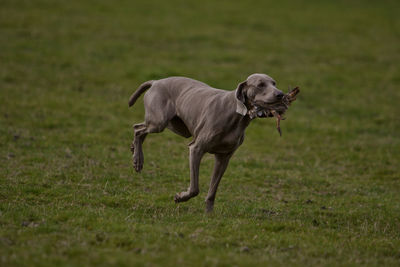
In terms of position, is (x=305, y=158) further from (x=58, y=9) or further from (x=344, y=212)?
(x=58, y=9)

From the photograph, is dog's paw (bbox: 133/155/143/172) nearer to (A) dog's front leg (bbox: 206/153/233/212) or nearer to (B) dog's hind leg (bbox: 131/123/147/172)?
(B) dog's hind leg (bbox: 131/123/147/172)

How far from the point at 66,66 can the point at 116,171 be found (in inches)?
431

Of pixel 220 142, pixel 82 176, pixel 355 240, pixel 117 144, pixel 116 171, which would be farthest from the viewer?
pixel 117 144

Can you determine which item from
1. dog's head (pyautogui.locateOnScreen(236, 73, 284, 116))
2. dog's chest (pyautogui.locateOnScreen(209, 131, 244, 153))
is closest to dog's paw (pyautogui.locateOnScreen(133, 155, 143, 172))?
dog's chest (pyautogui.locateOnScreen(209, 131, 244, 153))

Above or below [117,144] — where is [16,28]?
above

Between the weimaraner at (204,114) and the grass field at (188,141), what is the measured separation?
2.91ft

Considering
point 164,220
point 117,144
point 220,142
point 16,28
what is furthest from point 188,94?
point 16,28

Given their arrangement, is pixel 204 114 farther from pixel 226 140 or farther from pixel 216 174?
pixel 216 174

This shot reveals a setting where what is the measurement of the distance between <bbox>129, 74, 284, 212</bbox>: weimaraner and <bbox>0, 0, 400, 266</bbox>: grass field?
886 mm

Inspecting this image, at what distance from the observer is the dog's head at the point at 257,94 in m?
7.57

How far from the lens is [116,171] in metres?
11.4

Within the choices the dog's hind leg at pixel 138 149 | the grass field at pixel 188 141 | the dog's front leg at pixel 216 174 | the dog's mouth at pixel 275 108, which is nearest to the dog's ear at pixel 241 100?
the dog's mouth at pixel 275 108

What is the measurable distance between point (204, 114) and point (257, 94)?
0.97m

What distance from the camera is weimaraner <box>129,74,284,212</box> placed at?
782 cm
